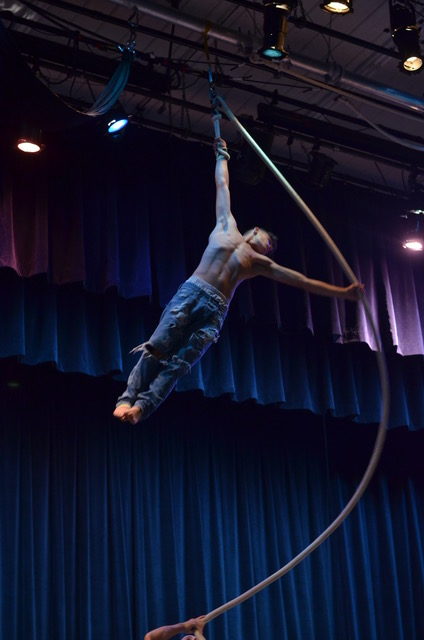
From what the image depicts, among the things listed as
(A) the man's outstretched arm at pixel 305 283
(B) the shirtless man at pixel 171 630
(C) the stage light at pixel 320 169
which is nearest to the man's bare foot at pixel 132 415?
(B) the shirtless man at pixel 171 630

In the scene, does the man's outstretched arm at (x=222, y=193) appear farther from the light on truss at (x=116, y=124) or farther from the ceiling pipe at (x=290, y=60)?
the light on truss at (x=116, y=124)

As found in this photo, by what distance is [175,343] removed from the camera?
556cm

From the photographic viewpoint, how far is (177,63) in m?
7.34

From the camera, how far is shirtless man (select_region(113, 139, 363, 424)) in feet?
17.6

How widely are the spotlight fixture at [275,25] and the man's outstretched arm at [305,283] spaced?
1.62 meters

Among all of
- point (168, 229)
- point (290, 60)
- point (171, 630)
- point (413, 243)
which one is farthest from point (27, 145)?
point (413, 243)

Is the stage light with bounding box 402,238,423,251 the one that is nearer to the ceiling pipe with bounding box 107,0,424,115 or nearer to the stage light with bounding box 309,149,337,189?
the stage light with bounding box 309,149,337,189

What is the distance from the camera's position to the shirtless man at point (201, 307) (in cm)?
537

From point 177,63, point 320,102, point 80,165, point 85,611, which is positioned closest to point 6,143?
point 80,165

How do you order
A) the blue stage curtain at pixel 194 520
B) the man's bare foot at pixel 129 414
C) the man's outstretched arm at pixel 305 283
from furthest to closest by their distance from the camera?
the blue stage curtain at pixel 194 520 < the man's outstretched arm at pixel 305 283 < the man's bare foot at pixel 129 414

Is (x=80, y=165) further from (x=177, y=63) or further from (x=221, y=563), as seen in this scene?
(x=221, y=563)

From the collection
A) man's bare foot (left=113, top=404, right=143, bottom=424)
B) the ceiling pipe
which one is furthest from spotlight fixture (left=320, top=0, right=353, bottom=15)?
man's bare foot (left=113, top=404, right=143, bottom=424)

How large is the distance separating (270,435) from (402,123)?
308 centimetres

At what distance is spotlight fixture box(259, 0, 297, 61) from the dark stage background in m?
1.52
